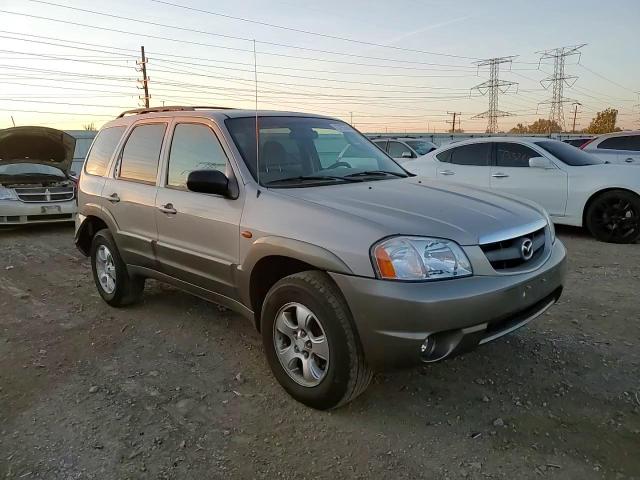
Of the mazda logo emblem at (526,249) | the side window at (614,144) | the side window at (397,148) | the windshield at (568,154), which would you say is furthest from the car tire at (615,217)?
the side window at (397,148)

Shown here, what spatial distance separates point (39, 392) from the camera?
333cm

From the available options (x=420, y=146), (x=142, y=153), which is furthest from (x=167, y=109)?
(x=420, y=146)

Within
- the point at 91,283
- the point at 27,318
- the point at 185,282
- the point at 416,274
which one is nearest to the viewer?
the point at 416,274

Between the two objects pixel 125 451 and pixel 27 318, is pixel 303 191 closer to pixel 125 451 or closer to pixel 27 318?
pixel 125 451

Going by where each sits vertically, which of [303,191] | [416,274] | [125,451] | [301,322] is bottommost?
[125,451]

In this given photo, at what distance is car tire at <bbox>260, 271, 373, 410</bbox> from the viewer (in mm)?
2750

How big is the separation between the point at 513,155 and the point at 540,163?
0.62 m

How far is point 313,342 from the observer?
2.94 m

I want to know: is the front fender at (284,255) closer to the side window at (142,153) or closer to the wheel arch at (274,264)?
the wheel arch at (274,264)

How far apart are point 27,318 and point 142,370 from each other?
5.79 ft

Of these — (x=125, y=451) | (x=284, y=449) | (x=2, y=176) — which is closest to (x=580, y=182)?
(x=284, y=449)

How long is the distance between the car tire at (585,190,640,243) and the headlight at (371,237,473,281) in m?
5.78

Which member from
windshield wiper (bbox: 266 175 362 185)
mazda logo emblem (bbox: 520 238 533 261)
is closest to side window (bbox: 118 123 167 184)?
windshield wiper (bbox: 266 175 362 185)

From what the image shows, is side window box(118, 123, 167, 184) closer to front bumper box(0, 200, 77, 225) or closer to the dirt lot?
the dirt lot
